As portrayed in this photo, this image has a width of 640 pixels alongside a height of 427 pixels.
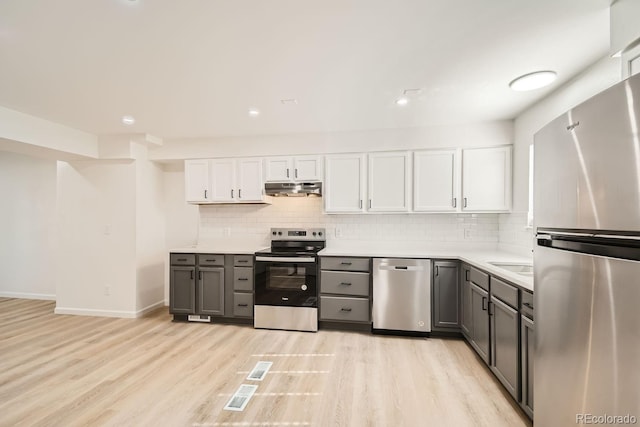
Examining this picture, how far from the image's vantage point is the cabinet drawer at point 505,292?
1990 millimetres

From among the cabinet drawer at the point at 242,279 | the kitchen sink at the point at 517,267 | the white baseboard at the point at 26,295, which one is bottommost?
the white baseboard at the point at 26,295

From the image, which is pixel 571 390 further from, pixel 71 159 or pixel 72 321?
pixel 71 159

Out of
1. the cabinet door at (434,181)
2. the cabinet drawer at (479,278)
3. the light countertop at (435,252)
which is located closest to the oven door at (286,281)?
the light countertop at (435,252)

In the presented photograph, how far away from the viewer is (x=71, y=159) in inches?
158

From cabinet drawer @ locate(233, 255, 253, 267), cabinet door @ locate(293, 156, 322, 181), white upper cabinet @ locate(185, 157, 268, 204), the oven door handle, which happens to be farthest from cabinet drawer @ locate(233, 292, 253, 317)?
cabinet door @ locate(293, 156, 322, 181)

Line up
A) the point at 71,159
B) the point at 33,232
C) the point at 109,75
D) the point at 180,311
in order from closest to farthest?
the point at 109,75, the point at 180,311, the point at 71,159, the point at 33,232

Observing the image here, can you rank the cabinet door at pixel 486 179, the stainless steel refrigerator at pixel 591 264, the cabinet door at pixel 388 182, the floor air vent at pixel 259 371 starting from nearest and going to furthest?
the stainless steel refrigerator at pixel 591 264 < the floor air vent at pixel 259 371 < the cabinet door at pixel 486 179 < the cabinet door at pixel 388 182

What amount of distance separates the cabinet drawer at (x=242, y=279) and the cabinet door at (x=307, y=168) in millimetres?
1353

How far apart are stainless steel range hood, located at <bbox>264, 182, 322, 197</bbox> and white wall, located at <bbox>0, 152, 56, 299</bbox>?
397 cm

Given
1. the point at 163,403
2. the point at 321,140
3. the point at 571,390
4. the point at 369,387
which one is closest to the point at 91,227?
the point at 163,403

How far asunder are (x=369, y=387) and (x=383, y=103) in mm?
2536

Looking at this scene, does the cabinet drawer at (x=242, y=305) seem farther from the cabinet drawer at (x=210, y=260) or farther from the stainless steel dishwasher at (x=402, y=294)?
the stainless steel dishwasher at (x=402, y=294)

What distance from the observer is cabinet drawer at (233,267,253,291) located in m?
3.64

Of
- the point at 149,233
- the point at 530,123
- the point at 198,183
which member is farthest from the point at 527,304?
the point at 149,233
